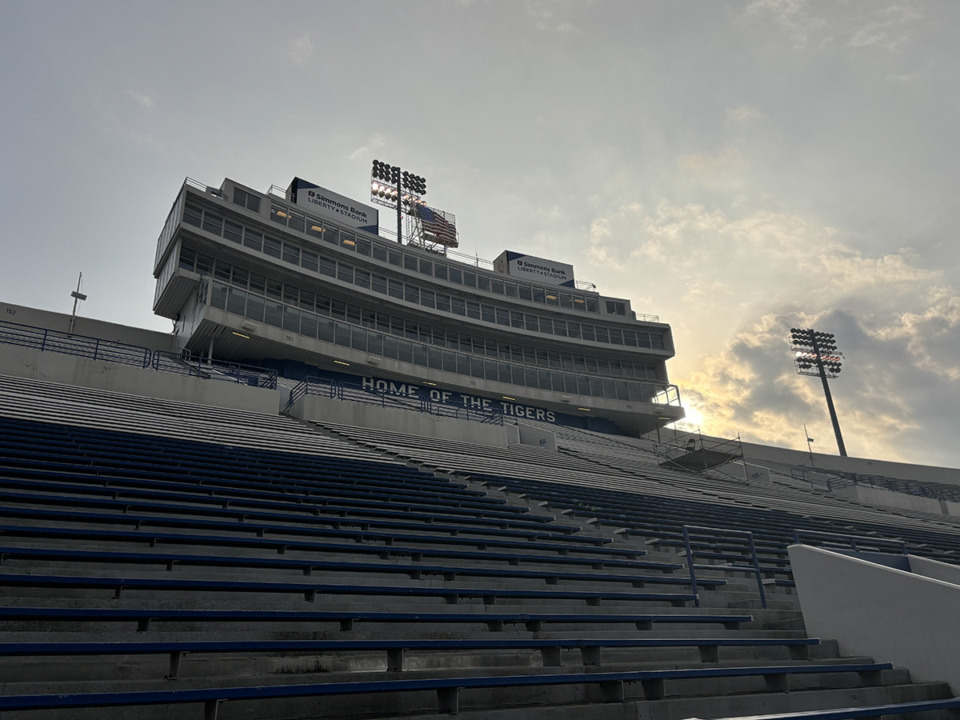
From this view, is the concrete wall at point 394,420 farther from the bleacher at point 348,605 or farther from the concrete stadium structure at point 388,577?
the bleacher at point 348,605

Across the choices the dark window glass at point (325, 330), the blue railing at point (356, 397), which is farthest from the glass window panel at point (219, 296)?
the blue railing at point (356, 397)

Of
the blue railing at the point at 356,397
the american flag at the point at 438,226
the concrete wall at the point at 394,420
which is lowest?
the concrete wall at the point at 394,420

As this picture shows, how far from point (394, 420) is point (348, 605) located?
1246 cm

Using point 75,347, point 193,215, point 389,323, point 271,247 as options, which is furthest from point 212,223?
point 75,347

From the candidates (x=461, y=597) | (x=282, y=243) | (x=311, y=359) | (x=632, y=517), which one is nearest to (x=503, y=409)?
(x=311, y=359)

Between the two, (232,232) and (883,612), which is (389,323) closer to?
(232,232)

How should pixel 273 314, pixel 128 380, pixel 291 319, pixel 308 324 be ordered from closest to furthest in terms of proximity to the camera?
pixel 128 380 < pixel 273 314 < pixel 291 319 < pixel 308 324

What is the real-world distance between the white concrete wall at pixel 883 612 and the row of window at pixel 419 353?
71.0ft

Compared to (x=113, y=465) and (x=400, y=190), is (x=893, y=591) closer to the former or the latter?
(x=113, y=465)

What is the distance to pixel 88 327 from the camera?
24.0 meters

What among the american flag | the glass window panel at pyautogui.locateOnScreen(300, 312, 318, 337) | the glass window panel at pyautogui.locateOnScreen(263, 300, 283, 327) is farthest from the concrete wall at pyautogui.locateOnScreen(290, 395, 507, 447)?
the american flag

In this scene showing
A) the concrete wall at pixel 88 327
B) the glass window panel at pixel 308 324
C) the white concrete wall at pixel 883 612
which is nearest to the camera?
the white concrete wall at pixel 883 612

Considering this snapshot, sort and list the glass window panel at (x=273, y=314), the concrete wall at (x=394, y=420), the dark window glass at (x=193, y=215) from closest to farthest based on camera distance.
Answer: the concrete wall at (x=394, y=420)
the dark window glass at (x=193, y=215)
the glass window panel at (x=273, y=314)

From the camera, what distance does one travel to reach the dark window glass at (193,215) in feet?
78.7
